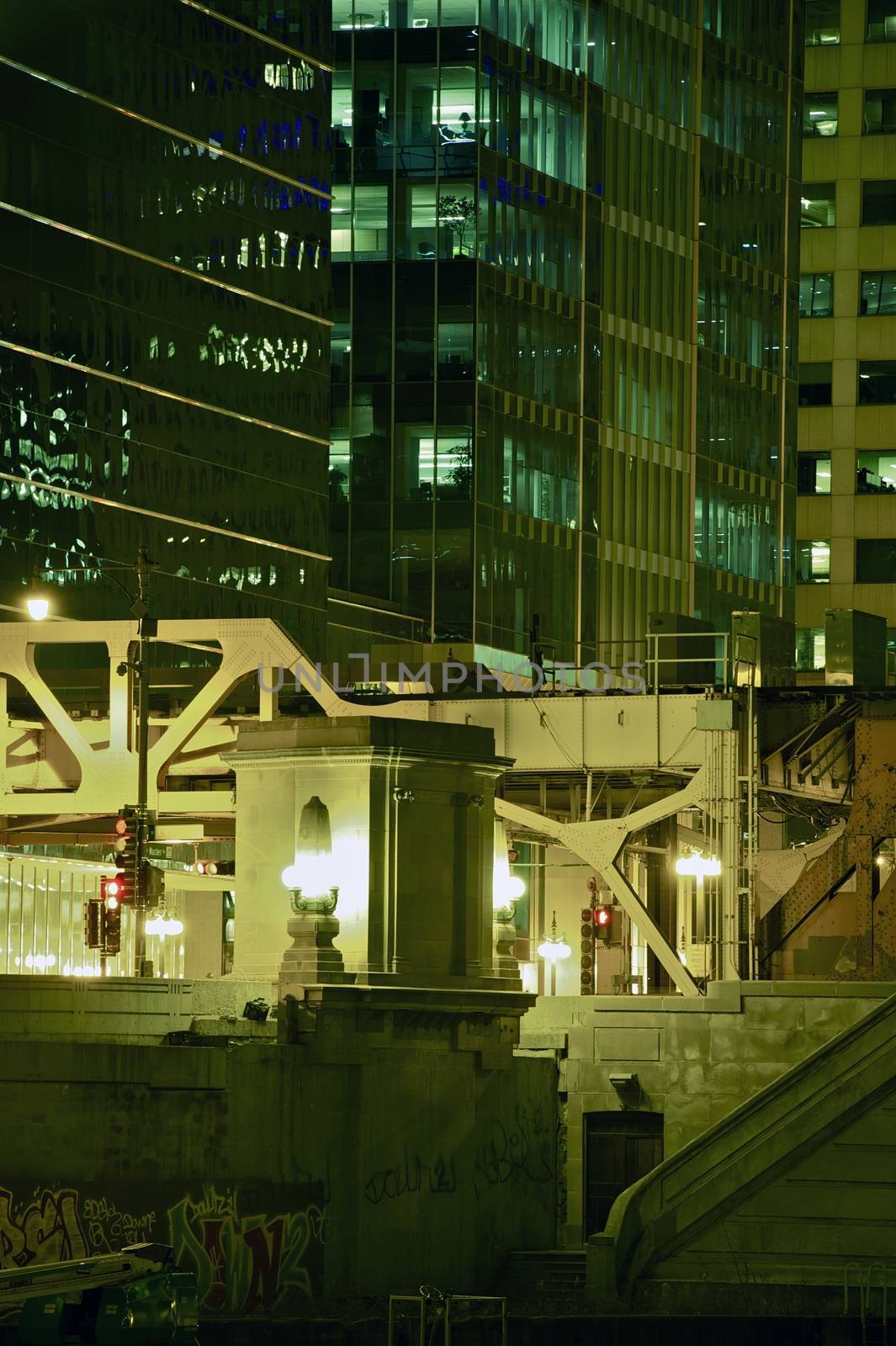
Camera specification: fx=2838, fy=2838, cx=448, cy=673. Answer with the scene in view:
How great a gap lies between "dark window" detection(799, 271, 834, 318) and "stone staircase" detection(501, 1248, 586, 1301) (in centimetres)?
8585

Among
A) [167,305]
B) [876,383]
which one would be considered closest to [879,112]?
[876,383]

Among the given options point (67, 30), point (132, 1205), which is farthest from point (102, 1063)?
point (67, 30)

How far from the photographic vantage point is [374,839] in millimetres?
49438

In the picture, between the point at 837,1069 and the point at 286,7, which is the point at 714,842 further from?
the point at 286,7

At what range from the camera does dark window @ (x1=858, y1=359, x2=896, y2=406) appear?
5182 inches

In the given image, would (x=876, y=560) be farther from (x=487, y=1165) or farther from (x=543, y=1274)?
(x=543, y=1274)

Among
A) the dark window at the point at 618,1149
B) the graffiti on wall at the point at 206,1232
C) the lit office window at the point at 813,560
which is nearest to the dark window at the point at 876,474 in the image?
the lit office window at the point at 813,560

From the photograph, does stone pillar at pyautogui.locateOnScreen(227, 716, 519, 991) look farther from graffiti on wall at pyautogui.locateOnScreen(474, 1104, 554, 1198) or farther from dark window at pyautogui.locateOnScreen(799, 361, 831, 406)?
dark window at pyautogui.locateOnScreen(799, 361, 831, 406)

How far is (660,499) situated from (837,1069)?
63559 millimetres

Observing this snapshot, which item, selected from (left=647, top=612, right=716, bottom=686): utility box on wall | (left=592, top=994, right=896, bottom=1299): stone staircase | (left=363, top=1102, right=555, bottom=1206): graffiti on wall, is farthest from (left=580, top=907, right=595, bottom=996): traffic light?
(left=592, top=994, right=896, bottom=1299): stone staircase

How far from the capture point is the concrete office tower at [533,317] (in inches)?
4070

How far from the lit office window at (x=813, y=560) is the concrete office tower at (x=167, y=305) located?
135 ft

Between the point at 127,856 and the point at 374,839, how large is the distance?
232 inches
